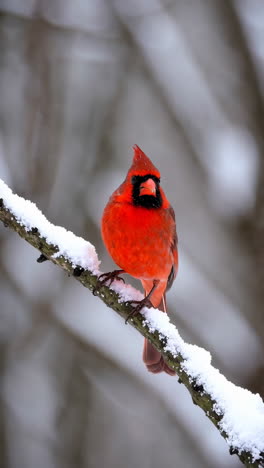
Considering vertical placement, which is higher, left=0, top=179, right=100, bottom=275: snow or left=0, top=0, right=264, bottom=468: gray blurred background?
left=0, top=0, right=264, bottom=468: gray blurred background

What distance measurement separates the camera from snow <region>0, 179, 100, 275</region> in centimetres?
179

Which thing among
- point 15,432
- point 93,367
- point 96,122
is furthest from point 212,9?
point 15,432

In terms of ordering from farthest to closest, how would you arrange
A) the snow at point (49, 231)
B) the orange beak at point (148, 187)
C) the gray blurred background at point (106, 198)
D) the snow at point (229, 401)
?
1. the gray blurred background at point (106, 198)
2. the orange beak at point (148, 187)
3. the snow at point (49, 231)
4. the snow at point (229, 401)

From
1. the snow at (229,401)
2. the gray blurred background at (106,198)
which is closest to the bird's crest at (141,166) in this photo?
the snow at (229,401)

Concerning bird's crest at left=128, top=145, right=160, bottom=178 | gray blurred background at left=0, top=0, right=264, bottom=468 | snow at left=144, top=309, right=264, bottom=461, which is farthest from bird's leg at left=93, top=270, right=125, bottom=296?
gray blurred background at left=0, top=0, right=264, bottom=468

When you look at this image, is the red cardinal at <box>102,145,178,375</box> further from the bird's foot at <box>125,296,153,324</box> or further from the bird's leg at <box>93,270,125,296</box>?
the bird's foot at <box>125,296,153,324</box>

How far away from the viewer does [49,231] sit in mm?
1814

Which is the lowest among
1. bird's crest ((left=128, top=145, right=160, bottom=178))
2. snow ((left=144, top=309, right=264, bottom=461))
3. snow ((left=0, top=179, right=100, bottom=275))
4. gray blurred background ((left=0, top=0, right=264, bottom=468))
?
snow ((left=144, top=309, right=264, bottom=461))

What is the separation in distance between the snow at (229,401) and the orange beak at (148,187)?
2.70ft

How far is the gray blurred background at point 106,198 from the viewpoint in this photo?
482 centimetres

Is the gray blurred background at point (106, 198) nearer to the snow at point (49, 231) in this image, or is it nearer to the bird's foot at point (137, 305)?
the bird's foot at point (137, 305)

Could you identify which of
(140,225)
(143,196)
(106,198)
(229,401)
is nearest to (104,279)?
(140,225)

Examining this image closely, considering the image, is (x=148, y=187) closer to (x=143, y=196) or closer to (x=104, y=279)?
(x=143, y=196)

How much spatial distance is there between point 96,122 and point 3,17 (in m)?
1.41
